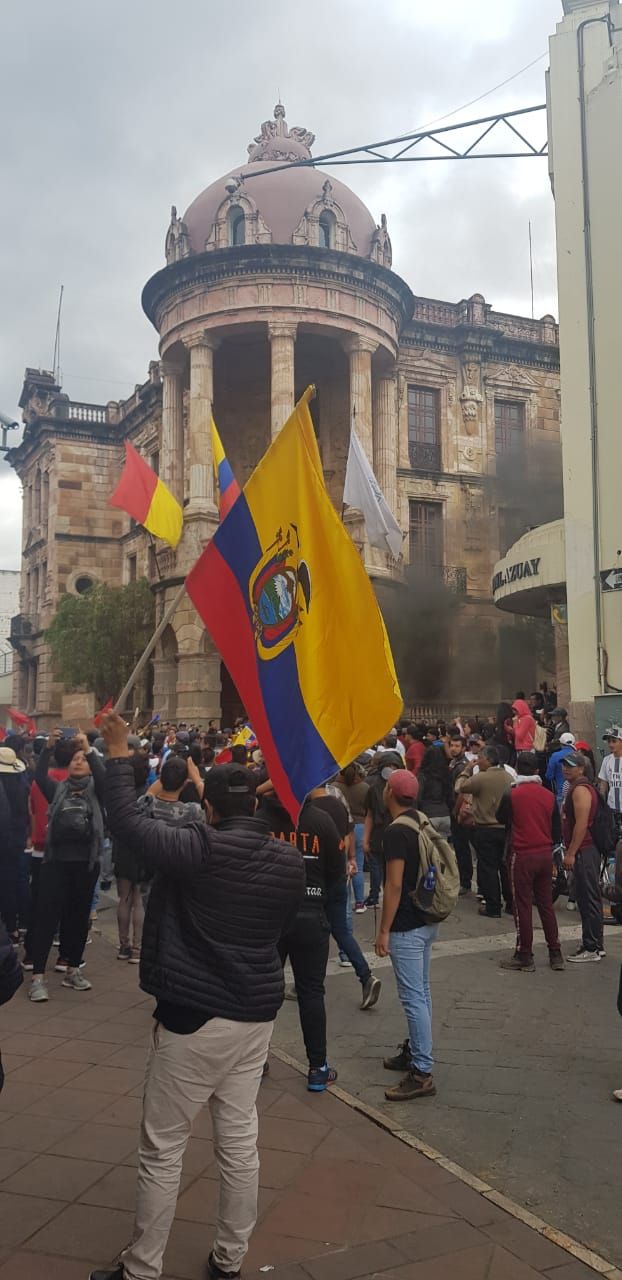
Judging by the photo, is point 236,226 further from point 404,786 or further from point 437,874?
point 437,874

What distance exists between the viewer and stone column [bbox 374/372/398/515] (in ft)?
88.8

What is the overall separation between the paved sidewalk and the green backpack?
3.38 ft

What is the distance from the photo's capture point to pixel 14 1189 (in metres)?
3.71

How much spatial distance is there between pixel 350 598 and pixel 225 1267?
96.0 inches

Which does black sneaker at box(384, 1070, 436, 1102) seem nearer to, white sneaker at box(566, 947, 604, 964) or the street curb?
the street curb

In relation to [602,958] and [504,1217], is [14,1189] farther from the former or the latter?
[602,958]

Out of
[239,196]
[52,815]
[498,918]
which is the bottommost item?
[498,918]

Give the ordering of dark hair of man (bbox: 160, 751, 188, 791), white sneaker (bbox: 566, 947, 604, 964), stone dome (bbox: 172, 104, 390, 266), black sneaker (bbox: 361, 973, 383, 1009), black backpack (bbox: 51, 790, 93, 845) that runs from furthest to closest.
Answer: stone dome (bbox: 172, 104, 390, 266)
white sneaker (bbox: 566, 947, 604, 964)
black backpack (bbox: 51, 790, 93, 845)
black sneaker (bbox: 361, 973, 383, 1009)
dark hair of man (bbox: 160, 751, 188, 791)

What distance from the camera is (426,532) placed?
1194 inches

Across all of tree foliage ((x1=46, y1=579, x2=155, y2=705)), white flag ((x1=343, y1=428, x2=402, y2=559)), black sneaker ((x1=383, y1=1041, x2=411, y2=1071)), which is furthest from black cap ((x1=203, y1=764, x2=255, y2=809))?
tree foliage ((x1=46, y1=579, x2=155, y2=705))

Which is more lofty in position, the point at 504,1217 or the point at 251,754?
the point at 251,754

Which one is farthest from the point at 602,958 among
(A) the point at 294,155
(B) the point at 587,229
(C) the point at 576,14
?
(A) the point at 294,155

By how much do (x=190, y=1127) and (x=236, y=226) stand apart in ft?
88.6

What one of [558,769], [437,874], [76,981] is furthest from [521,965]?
[76,981]
